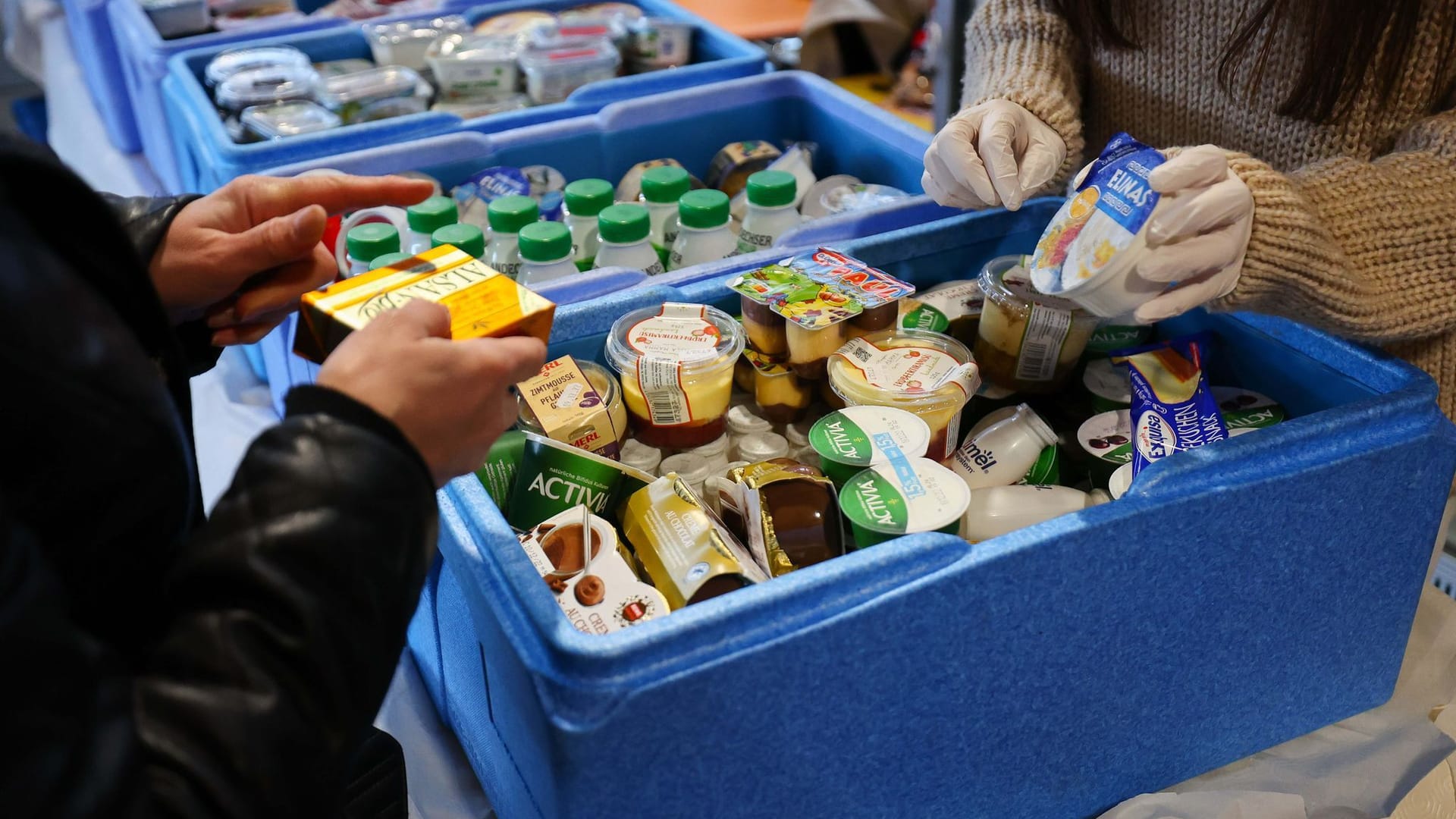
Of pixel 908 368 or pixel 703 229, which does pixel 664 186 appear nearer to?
pixel 703 229

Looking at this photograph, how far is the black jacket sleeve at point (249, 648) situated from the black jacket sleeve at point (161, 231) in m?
0.32

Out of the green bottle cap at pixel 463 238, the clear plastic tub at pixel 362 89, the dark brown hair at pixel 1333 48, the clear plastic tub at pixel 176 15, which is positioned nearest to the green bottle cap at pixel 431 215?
the green bottle cap at pixel 463 238

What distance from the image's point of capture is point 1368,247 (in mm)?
813

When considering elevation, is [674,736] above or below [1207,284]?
below

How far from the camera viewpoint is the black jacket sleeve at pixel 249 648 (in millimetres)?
412

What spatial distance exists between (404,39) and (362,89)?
214 mm

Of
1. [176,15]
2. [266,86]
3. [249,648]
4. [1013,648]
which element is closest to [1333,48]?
[1013,648]

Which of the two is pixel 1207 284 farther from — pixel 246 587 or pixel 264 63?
pixel 264 63

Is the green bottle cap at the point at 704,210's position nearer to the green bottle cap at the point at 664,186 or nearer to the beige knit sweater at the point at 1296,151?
the green bottle cap at the point at 664,186

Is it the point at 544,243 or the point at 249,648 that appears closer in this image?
the point at 249,648

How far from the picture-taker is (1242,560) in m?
0.79

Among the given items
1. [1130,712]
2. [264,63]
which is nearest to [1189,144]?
[1130,712]

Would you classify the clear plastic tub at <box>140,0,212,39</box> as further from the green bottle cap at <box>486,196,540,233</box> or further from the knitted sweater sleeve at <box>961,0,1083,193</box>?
the knitted sweater sleeve at <box>961,0,1083,193</box>

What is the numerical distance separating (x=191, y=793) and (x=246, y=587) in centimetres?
9
